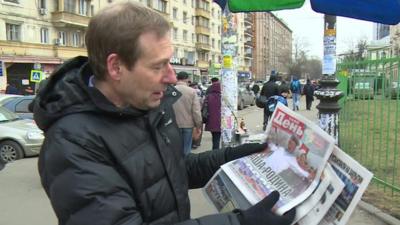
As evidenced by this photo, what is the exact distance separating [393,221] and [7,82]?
31710 mm

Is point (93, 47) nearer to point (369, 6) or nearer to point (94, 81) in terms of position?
point (94, 81)

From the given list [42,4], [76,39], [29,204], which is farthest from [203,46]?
[29,204]

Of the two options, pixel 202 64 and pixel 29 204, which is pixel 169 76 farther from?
pixel 202 64

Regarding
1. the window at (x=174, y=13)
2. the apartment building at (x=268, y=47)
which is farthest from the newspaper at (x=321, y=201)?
the apartment building at (x=268, y=47)

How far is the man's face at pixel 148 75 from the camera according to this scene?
63.9 inches

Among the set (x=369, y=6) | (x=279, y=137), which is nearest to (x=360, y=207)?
(x=369, y=6)

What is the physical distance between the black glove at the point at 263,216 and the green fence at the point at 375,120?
433 centimetres

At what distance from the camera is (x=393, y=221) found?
5.14 m

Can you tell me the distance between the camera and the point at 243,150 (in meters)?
2.17

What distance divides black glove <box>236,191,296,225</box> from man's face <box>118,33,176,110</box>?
503mm

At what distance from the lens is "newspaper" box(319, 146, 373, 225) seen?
1652mm

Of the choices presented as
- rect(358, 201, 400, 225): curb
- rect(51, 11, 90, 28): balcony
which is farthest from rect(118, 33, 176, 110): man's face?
rect(51, 11, 90, 28): balcony

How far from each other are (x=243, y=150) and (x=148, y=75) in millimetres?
713

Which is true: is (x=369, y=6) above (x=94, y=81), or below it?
above
